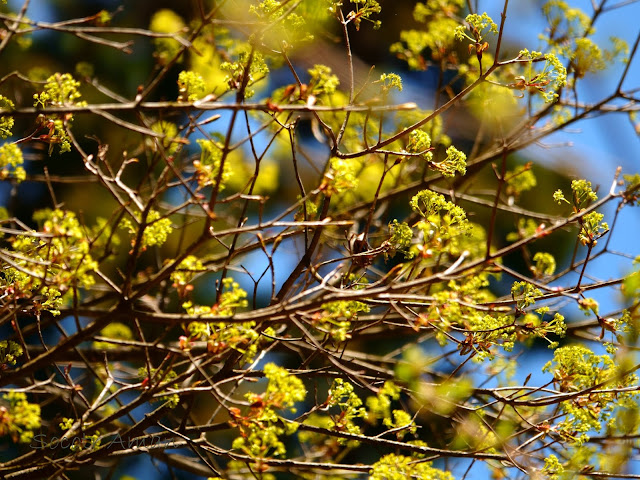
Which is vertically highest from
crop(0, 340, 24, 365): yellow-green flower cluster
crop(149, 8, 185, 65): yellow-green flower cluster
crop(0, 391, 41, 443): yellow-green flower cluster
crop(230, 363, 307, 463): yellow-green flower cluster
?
crop(149, 8, 185, 65): yellow-green flower cluster

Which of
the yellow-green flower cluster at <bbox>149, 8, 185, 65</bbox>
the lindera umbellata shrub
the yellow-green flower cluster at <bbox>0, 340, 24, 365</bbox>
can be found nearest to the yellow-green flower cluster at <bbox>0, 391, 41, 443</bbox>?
the lindera umbellata shrub

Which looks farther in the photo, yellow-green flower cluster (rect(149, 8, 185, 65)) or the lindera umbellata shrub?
yellow-green flower cluster (rect(149, 8, 185, 65))

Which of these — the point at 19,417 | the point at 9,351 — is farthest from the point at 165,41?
the point at 19,417

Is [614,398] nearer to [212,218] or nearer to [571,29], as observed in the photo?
[212,218]

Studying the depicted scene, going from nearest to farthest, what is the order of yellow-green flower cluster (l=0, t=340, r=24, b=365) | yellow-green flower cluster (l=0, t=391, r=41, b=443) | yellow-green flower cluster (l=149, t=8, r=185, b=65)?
yellow-green flower cluster (l=0, t=391, r=41, b=443)
yellow-green flower cluster (l=0, t=340, r=24, b=365)
yellow-green flower cluster (l=149, t=8, r=185, b=65)

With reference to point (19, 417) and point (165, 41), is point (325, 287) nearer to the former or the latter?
point (19, 417)

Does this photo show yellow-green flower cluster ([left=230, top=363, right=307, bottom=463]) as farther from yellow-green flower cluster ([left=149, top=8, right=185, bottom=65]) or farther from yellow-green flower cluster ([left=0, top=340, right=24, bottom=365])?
yellow-green flower cluster ([left=149, top=8, right=185, bottom=65])

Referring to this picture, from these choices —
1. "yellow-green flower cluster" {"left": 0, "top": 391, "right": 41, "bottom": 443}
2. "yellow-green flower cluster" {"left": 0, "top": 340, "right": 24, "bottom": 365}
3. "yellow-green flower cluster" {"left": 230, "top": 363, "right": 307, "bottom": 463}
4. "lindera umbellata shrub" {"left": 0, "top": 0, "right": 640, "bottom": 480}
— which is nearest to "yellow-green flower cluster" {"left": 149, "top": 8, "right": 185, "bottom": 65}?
"lindera umbellata shrub" {"left": 0, "top": 0, "right": 640, "bottom": 480}

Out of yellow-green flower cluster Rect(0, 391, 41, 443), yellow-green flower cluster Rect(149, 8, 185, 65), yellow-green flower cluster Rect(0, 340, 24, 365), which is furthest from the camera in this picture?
yellow-green flower cluster Rect(149, 8, 185, 65)

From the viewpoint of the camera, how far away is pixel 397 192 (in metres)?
3.35

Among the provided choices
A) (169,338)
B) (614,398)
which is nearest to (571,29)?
(614,398)

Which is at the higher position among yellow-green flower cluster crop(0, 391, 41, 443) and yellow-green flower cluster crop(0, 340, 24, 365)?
yellow-green flower cluster crop(0, 340, 24, 365)

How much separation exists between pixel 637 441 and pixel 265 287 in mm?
4616

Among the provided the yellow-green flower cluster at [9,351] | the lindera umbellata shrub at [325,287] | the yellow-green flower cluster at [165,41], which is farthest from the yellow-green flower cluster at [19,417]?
the yellow-green flower cluster at [165,41]
